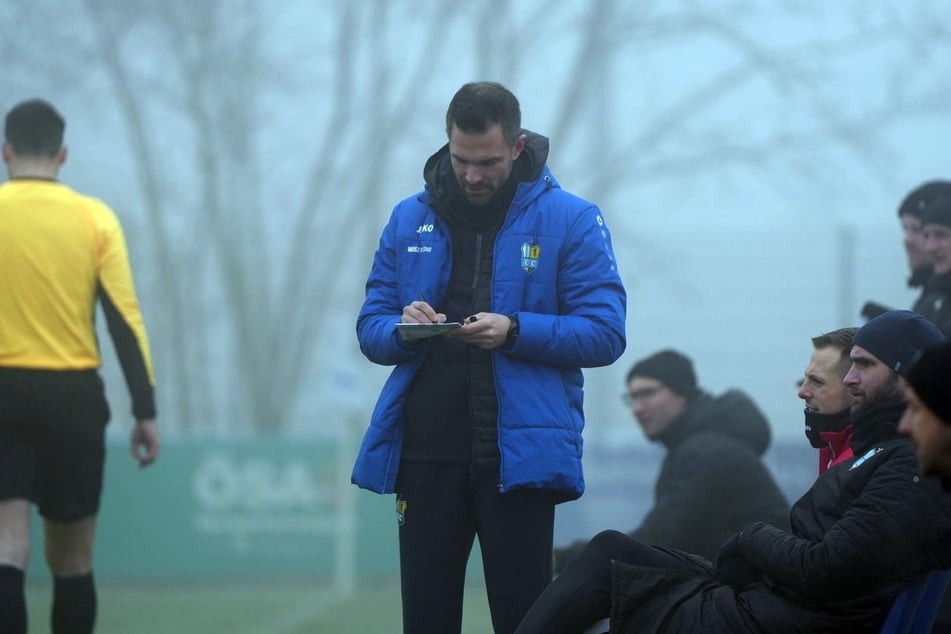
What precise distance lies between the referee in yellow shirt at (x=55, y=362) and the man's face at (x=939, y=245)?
9.08 feet

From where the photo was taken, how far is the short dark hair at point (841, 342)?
158 inches

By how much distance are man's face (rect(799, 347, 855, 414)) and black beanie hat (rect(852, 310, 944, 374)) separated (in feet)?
0.73

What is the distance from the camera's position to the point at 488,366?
4043mm

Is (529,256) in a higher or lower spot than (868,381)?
higher

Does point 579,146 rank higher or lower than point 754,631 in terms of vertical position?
higher

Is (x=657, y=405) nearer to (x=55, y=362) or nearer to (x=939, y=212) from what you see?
(x=939, y=212)

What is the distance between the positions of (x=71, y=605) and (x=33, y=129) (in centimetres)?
152

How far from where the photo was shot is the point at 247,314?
20.8m

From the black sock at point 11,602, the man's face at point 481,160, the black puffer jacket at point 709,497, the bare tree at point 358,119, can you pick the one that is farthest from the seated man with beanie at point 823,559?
the bare tree at point 358,119

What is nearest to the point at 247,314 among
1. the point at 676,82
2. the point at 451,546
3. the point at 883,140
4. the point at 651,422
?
the point at 676,82

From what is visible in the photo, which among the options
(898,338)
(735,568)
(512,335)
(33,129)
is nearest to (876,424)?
(898,338)

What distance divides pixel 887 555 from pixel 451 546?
114 centimetres

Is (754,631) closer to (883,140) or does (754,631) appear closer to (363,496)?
(363,496)

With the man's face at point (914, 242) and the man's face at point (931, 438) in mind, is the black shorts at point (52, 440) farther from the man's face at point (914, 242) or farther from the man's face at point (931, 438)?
the man's face at point (931, 438)
